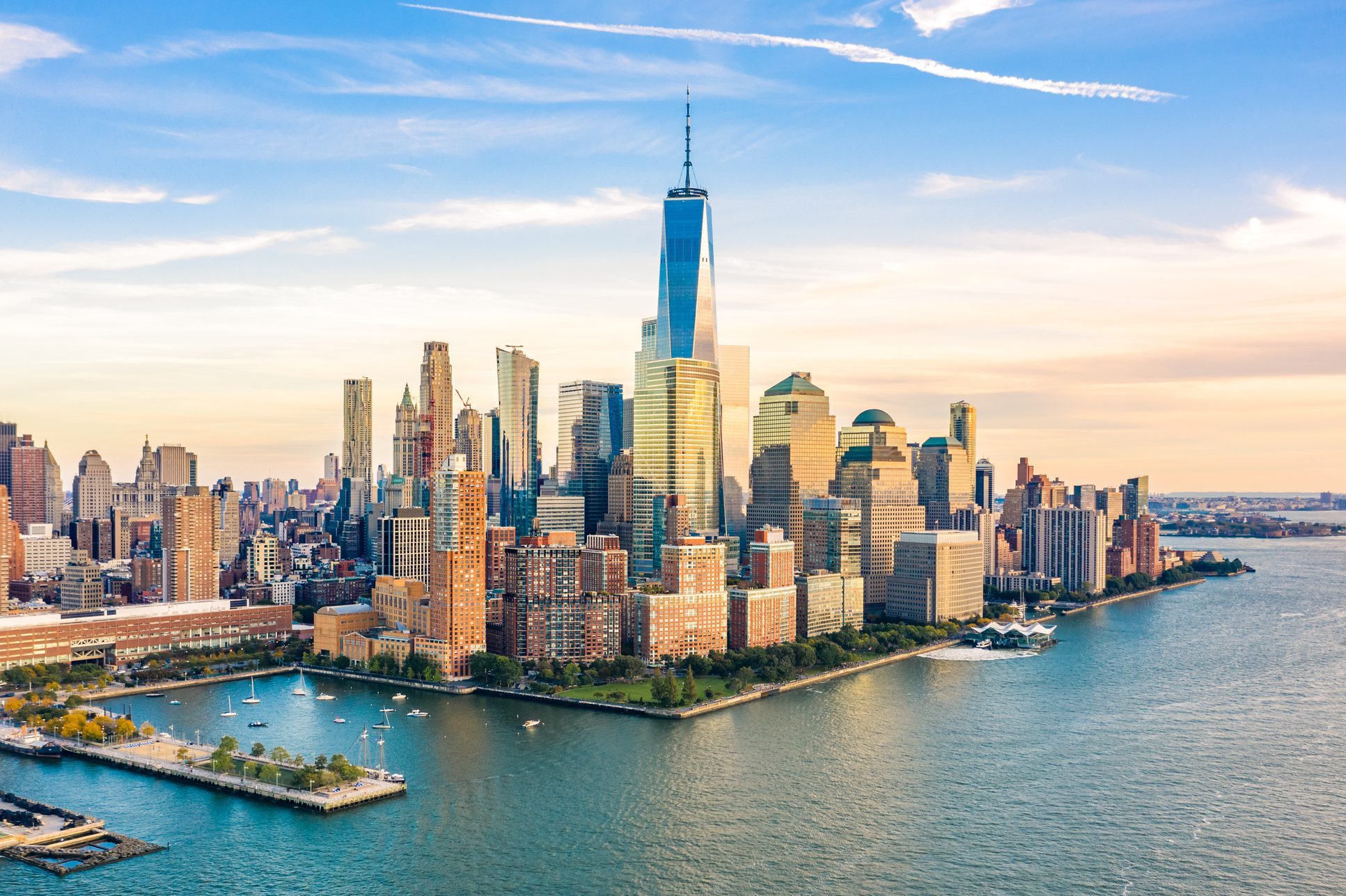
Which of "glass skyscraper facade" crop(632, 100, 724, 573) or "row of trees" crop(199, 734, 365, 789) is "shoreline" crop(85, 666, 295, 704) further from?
"glass skyscraper facade" crop(632, 100, 724, 573)

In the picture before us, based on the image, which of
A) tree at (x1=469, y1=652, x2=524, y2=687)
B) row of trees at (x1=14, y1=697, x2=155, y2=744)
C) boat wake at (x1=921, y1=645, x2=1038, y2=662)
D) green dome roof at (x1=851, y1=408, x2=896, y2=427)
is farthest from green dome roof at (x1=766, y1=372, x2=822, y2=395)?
row of trees at (x1=14, y1=697, x2=155, y2=744)

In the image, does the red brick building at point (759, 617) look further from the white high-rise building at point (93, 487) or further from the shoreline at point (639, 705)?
the white high-rise building at point (93, 487)

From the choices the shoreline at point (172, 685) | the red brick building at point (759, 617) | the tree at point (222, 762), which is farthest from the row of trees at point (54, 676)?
the red brick building at point (759, 617)

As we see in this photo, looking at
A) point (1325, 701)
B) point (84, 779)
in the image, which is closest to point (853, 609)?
point (1325, 701)

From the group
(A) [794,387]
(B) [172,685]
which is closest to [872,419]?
(A) [794,387]

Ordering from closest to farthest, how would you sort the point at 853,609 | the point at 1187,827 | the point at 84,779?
the point at 1187,827, the point at 84,779, the point at 853,609

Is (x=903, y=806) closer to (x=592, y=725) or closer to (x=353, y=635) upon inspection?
(x=592, y=725)

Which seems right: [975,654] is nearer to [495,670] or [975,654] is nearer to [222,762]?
[495,670]
